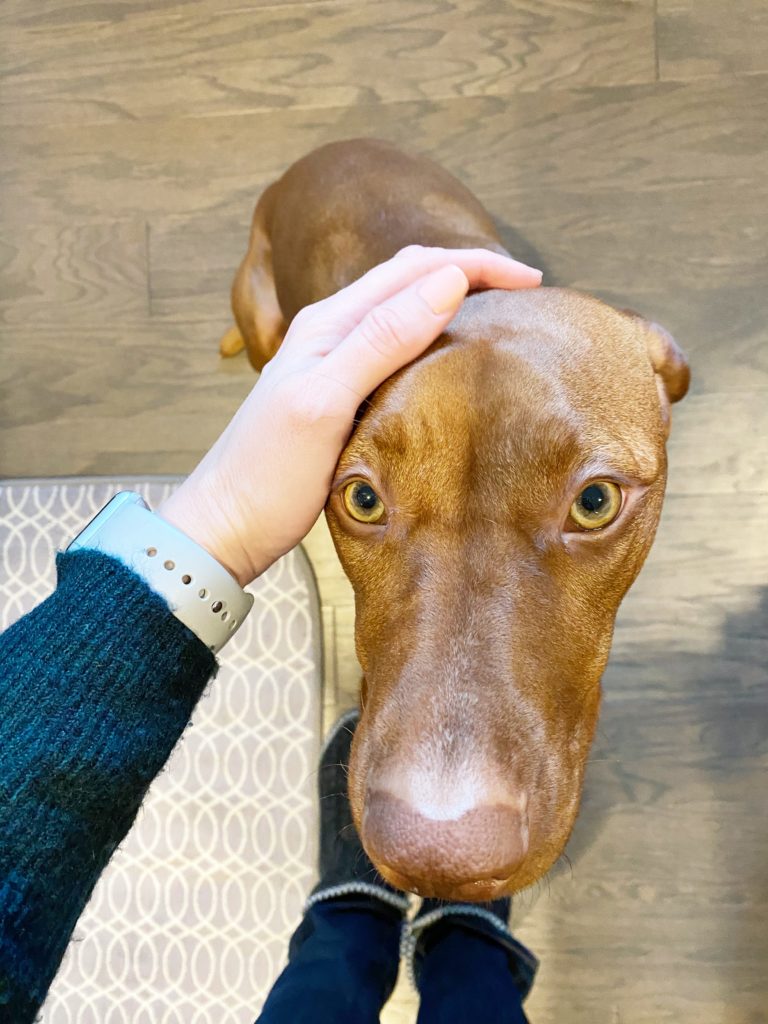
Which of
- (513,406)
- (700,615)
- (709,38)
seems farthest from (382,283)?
(709,38)

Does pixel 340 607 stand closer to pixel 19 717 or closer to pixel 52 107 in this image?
pixel 19 717

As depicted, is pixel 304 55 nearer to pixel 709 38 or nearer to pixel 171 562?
pixel 709 38

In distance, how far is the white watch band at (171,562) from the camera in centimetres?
175

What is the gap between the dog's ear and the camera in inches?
82.7

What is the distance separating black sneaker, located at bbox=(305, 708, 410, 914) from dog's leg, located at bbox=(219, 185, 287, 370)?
1.44m

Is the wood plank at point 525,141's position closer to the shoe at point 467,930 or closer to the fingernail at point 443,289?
the fingernail at point 443,289

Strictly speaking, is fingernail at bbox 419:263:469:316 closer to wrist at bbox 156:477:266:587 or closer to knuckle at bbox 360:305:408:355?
knuckle at bbox 360:305:408:355

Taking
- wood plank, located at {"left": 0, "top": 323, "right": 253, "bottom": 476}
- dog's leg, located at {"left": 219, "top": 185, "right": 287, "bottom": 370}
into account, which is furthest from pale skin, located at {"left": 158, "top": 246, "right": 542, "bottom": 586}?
wood plank, located at {"left": 0, "top": 323, "right": 253, "bottom": 476}

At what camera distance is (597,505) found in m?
1.62

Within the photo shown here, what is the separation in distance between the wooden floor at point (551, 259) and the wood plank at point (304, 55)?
1cm

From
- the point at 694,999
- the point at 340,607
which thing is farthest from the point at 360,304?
the point at 694,999

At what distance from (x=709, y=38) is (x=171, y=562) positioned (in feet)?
10.5

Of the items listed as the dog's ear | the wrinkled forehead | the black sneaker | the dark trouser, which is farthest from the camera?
the black sneaker

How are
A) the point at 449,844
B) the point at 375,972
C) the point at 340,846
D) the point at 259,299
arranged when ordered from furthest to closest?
1. the point at 259,299
2. the point at 340,846
3. the point at 375,972
4. the point at 449,844
